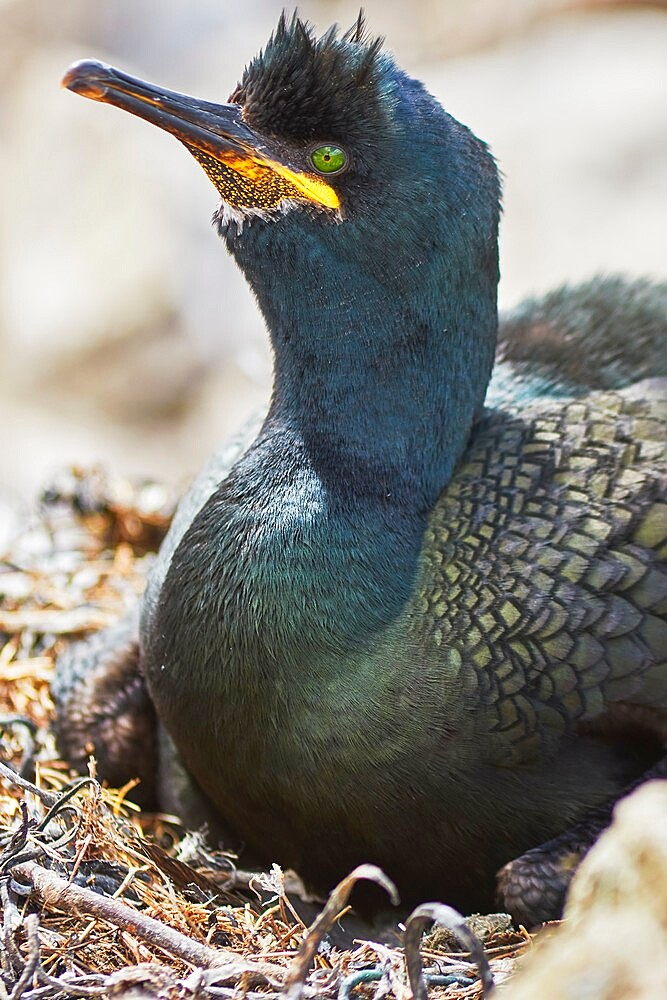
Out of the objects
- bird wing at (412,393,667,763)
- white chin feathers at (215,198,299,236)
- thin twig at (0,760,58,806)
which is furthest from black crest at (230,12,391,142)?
thin twig at (0,760,58,806)

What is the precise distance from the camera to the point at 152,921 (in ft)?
9.57

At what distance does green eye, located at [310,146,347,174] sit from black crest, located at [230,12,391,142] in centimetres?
3

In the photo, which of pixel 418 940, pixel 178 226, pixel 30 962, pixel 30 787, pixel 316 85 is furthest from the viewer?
pixel 178 226

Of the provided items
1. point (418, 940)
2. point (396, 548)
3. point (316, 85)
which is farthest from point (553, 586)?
point (316, 85)

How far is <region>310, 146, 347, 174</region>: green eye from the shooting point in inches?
125

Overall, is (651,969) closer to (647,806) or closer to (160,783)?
Result: (647,806)

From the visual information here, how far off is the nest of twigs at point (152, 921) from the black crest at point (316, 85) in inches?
66.5

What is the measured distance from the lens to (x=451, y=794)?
3.19 m

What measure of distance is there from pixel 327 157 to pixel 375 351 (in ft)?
1.58

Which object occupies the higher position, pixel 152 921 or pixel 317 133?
pixel 317 133

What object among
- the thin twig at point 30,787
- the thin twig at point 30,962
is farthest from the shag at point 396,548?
the thin twig at point 30,962

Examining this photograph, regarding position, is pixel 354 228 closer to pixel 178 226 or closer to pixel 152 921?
pixel 152 921

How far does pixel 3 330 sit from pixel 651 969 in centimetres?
772

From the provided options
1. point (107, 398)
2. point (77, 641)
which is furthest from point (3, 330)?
point (77, 641)
